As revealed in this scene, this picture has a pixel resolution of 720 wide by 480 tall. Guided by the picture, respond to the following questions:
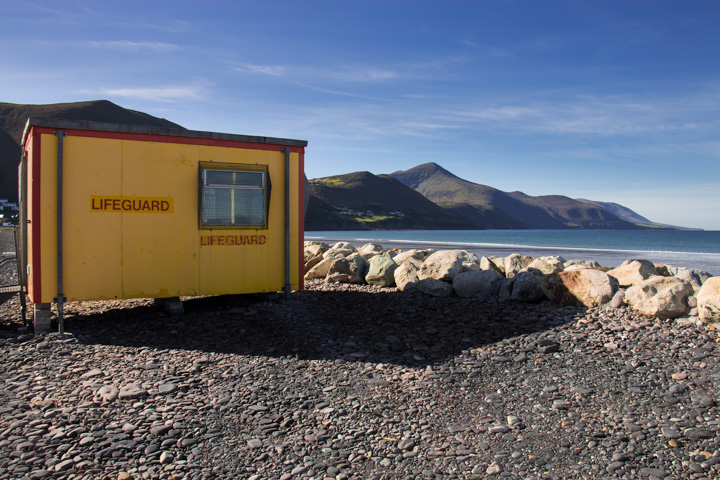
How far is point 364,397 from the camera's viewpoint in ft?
17.3

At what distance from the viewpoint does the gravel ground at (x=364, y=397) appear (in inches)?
157

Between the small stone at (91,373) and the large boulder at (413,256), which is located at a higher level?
the large boulder at (413,256)

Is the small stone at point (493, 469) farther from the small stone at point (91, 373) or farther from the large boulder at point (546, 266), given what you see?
the large boulder at point (546, 266)

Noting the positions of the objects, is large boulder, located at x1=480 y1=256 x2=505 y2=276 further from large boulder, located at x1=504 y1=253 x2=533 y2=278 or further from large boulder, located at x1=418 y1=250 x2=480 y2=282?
large boulder, located at x1=418 y1=250 x2=480 y2=282

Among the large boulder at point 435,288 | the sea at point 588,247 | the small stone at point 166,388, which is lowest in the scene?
the sea at point 588,247

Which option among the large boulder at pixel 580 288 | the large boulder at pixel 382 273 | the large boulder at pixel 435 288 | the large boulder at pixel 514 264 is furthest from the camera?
the large boulder at pixel 514 264

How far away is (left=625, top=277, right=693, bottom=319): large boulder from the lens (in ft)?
24.1

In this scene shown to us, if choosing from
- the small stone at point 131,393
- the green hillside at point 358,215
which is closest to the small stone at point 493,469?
the small stone at point 131,393

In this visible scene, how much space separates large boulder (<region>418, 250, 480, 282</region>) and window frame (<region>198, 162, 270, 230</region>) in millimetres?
3740

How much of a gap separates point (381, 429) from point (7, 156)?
162 m

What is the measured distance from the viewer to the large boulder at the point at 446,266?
423 inches

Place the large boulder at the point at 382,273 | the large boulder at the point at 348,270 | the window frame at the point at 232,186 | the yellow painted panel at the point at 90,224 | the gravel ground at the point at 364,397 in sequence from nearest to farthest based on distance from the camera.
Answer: the gravel ground at the point at 364,397
the yellow painted panel at the point at 90,224
the window frame at the point at 232,186
the large boulder at the point at 382,273
the large boulder at the point at 348,270

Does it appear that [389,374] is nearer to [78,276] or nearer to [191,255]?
[191,255]

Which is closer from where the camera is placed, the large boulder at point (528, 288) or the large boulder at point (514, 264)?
the large boulder at point (528, 288)
